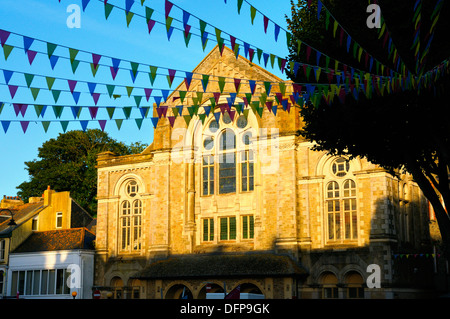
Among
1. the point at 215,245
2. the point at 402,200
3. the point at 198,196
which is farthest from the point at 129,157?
the point at 402,200

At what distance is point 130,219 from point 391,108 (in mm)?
26390

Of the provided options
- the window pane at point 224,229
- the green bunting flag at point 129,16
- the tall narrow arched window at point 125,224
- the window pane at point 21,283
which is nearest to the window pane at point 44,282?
the window pane at point 21,283

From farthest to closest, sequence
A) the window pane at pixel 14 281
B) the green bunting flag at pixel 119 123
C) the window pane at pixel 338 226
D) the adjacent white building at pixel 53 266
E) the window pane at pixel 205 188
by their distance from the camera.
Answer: the window pane at pixel 14 281 → the adjacent white building at pixel 53 266 → the window pane at pixel 205 188 → the window pane at pixel 338 226 → the green bunting flag at pixel 119 123

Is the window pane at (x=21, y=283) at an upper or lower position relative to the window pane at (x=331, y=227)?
lower

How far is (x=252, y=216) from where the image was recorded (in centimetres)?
3516

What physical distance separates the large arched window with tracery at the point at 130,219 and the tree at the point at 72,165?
19.4 m

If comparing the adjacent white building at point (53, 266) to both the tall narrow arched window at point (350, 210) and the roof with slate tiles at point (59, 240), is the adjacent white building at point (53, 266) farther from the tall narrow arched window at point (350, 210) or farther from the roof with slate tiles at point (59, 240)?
the tall narrow arched window at point (350, 210)

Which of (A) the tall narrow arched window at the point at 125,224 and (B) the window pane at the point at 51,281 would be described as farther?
(B) the window pane at the point at 51,281

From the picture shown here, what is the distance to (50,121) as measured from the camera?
1288 cm

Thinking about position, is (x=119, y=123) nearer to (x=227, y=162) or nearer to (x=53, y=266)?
(x=227, y=162)

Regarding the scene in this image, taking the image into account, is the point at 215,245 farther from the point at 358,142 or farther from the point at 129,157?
the point at 358,142

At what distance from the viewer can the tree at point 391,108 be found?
16.0 m

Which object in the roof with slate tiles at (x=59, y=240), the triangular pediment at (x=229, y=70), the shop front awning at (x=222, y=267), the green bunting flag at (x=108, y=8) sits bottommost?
the shop front awning at (x=222, y=267)
